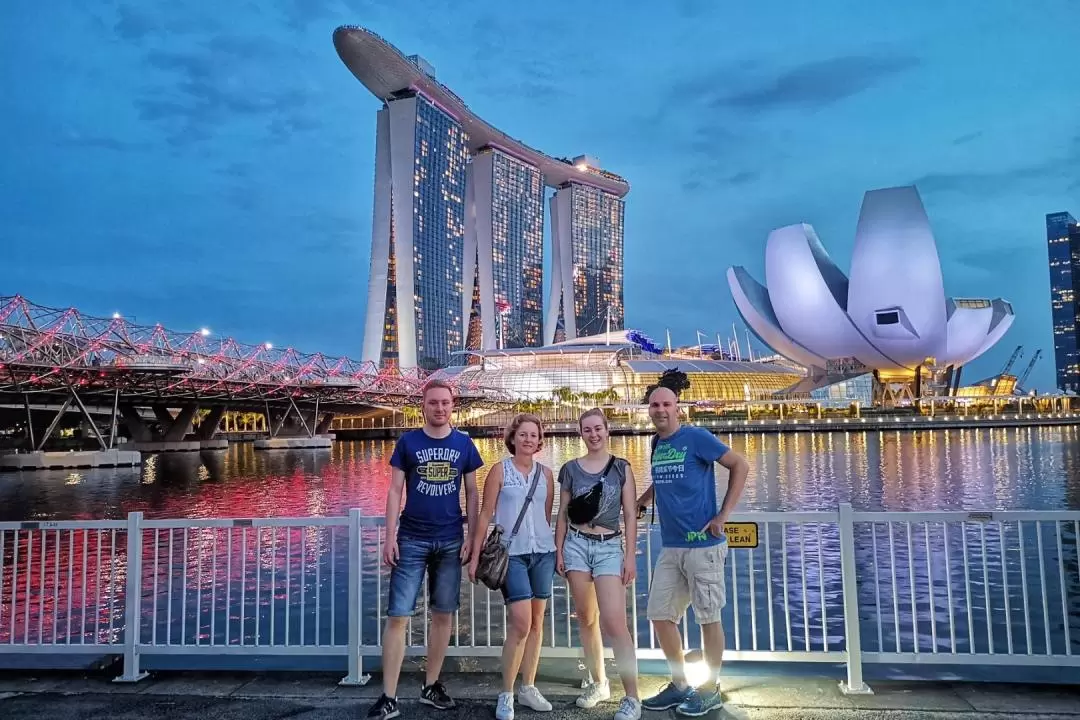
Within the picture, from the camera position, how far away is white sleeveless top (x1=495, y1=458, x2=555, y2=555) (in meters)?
4.79

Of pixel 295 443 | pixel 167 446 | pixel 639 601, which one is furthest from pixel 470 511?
pixel 295 443

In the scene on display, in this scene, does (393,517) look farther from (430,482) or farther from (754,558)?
(754,558)

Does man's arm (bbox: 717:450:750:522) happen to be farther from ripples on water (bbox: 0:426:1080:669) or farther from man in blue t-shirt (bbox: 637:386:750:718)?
ripples on water (bbox: 0:426:1080:669)

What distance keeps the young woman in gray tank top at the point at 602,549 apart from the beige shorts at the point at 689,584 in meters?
Result: 0.23

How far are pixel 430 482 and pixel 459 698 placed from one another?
1.40m

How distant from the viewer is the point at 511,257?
148625 mm

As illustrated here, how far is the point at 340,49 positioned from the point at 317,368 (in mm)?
80749

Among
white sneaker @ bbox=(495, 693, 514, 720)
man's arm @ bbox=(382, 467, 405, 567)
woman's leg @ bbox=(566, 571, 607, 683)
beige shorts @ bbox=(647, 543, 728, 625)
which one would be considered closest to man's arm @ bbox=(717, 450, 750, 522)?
beige shorts @ bbox=(647, 543, 728, 625)

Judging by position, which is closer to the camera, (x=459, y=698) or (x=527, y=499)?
(x=527, y=499)

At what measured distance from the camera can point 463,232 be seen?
450 ft

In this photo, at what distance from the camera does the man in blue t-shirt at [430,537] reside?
487 cm

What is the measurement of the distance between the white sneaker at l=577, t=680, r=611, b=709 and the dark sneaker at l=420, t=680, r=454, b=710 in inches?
31.1

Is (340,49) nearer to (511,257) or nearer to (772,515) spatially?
(511,257)

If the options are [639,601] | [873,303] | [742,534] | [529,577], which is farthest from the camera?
[873,303]
